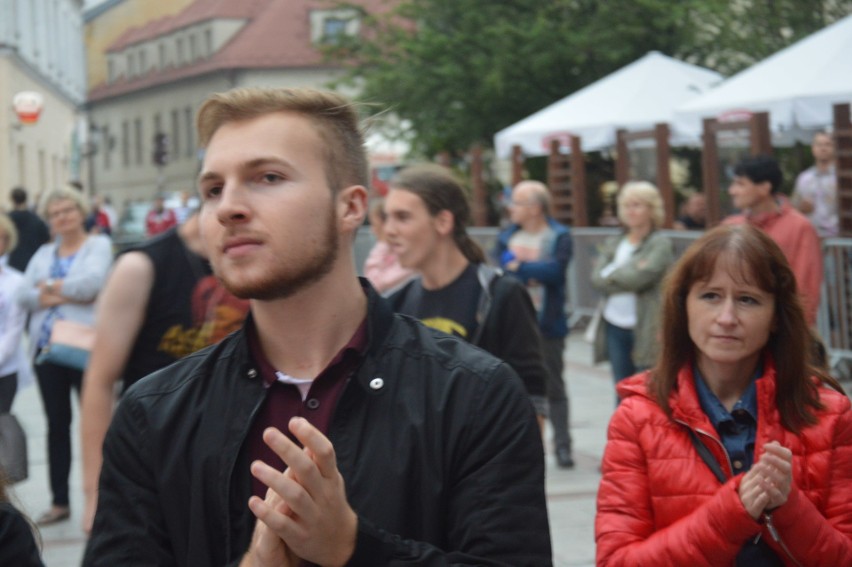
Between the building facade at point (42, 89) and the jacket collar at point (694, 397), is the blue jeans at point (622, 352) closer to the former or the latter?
the jacket collar at point (694, 397)

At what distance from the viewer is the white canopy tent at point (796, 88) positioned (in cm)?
1300

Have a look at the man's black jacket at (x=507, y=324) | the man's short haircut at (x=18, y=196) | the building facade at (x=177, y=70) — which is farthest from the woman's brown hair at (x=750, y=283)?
the building facade at (x=177, y=70)

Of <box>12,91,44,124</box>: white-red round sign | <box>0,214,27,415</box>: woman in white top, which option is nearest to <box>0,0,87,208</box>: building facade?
<box>12,91,44,124</box>: white-red round sign

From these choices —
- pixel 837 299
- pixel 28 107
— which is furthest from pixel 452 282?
pixel 28 107

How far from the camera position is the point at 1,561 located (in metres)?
2.39

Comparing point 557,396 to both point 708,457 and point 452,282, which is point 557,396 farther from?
point 708,457

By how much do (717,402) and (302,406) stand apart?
1545 mm

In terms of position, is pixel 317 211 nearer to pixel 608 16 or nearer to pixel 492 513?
pixel 492 513

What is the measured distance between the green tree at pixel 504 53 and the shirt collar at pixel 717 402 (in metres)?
18.7

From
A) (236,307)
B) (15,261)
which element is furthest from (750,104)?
(236,307)

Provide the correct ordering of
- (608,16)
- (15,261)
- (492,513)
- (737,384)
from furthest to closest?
(608,16), (15,261), (737,384), (492,513)

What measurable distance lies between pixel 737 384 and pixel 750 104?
1033 centimetres

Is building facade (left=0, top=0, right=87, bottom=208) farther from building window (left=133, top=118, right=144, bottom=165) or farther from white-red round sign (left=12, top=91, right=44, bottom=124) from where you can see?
building window (left=133, top=118, right=144, bottom=165)

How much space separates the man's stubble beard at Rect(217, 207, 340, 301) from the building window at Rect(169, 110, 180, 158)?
80105 mm
